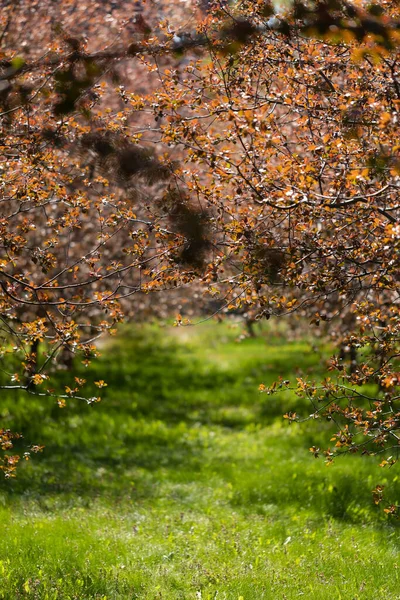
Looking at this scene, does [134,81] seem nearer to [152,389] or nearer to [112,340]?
[152,389]

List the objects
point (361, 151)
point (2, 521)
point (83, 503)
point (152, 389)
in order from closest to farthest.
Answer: point (361, 151) < point (2, 521) < point (83, 503) < point (152, 389)

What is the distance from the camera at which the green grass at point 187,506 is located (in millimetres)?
7449

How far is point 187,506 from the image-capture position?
1045 centimetres

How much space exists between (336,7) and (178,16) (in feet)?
12.8

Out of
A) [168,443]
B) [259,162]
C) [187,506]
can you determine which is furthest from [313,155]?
[168,443]

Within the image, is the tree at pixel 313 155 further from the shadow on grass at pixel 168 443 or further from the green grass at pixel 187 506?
the shadow on grass at pixel 168 443

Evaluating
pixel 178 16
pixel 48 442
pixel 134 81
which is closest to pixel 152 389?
pixel 48 442

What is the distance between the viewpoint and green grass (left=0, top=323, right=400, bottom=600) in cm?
745

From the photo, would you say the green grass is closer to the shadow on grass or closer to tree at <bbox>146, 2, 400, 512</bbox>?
the shadow on grass

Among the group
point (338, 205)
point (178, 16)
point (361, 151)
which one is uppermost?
point (178, 16)

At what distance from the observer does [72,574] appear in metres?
7.54

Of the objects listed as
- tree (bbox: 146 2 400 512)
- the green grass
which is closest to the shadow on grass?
the green grass

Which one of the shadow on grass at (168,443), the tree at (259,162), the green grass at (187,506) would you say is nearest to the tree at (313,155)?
the tree at (259,162)

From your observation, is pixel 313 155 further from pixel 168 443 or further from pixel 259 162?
pixel 168 443
